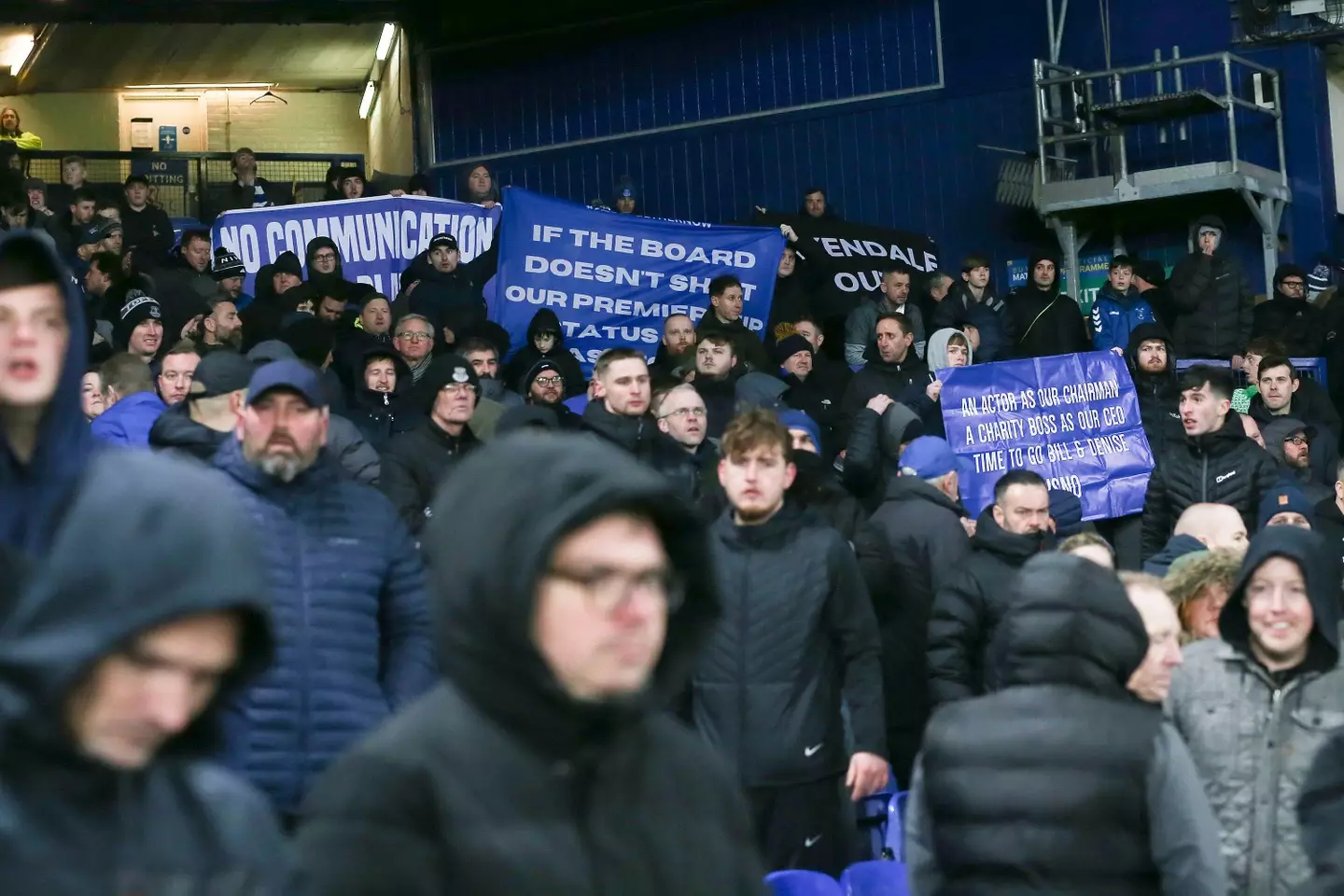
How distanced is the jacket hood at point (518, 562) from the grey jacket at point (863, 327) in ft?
42.8

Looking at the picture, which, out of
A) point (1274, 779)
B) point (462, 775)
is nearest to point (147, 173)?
point (1274, 779)

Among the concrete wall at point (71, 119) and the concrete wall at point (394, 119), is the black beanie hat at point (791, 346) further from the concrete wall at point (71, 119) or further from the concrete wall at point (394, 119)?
the concrete wall at point (71, 119)

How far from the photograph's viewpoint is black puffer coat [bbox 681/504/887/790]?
20.9 feet

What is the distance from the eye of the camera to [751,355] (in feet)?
43.5

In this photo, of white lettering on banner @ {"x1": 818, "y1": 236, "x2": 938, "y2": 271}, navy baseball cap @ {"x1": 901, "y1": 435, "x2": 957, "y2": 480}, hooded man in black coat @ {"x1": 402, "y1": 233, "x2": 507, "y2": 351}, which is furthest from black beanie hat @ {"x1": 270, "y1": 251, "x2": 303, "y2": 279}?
navy baseball cap @ {"x1": 901, "y1": 435, "x2": 957, "y2": 480}

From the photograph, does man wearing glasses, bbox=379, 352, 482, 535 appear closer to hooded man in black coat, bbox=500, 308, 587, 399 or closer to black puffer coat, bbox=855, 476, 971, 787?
black puffer coat, bbox=855, 476, 971, 787

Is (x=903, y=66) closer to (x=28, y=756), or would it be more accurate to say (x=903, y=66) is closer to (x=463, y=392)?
(x=463, y=392)

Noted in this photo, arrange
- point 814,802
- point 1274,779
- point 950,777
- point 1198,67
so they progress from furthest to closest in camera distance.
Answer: point 1198,67, point 814,802, point 1274,779, point 950,777

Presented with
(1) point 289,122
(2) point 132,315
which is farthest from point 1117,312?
(1) point 289,122

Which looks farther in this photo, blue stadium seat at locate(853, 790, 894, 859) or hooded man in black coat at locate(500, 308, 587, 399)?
hooded man in black coat at locate(500, 308, 587, 399)

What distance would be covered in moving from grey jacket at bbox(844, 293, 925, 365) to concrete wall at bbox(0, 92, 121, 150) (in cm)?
1402

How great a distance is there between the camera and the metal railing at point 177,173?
856 inches

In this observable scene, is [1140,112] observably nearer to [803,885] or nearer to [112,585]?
[803,885]

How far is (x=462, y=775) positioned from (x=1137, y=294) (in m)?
14.5
